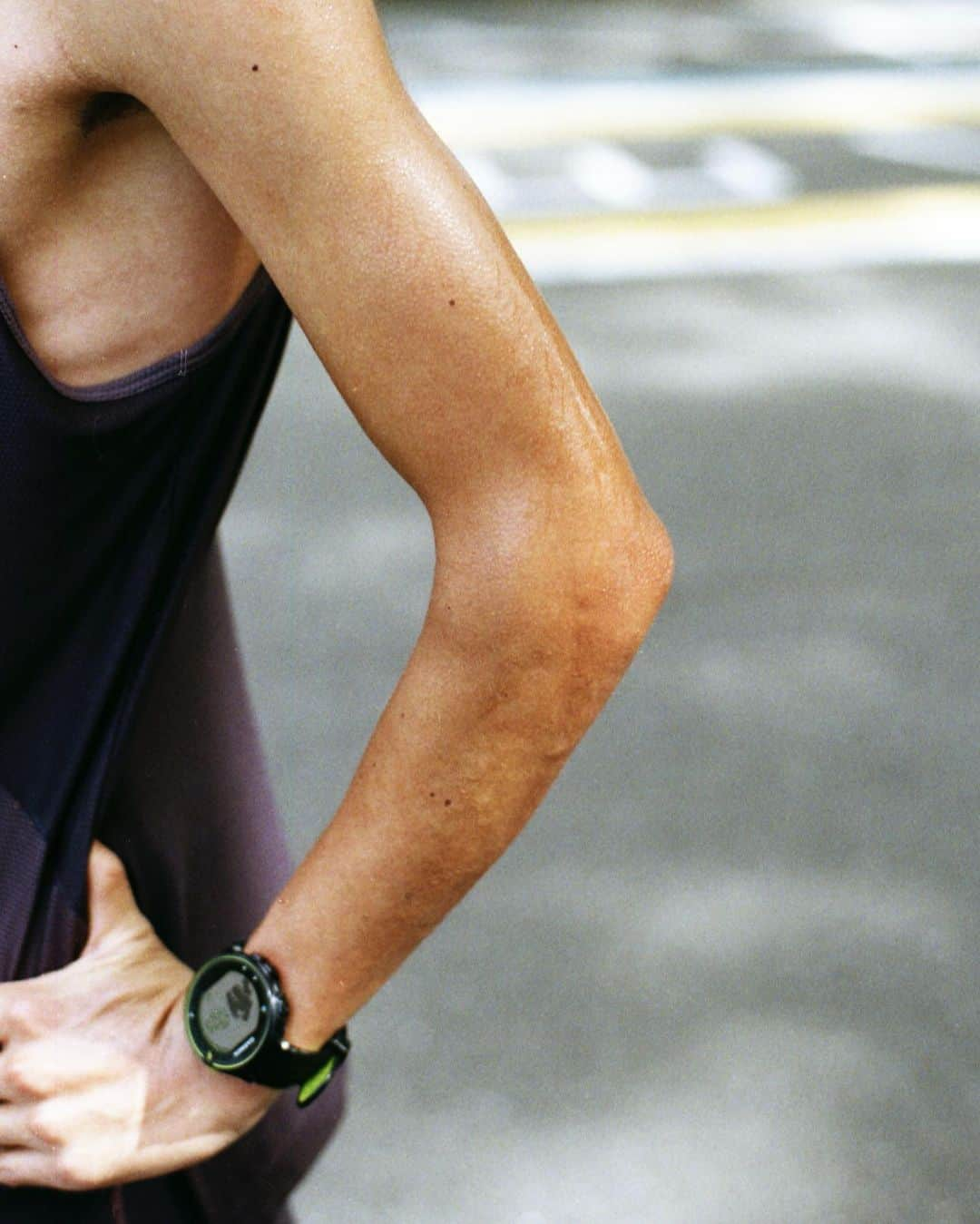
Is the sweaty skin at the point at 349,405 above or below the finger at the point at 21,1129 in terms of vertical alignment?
above

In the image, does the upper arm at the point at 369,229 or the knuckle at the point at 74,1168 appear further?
the knuckle at the point at 74,1168

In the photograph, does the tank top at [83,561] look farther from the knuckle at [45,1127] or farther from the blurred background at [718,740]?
the blurred background at [718,740]

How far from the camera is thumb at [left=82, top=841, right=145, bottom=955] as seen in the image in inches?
36.5

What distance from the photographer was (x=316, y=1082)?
961mm

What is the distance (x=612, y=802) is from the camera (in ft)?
9.96

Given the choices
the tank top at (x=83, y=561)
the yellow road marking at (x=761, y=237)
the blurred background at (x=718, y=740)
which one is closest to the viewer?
the tank top at (x=83, y=561)

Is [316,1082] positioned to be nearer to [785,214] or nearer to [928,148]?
[785,214]

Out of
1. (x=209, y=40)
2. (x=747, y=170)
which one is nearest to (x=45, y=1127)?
(x=209, y=40)

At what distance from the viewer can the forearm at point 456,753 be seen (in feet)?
2.62

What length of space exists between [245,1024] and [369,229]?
1.29 feet

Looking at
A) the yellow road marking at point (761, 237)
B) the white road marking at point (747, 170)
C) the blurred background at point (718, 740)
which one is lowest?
the white road marking at point (747, 170)

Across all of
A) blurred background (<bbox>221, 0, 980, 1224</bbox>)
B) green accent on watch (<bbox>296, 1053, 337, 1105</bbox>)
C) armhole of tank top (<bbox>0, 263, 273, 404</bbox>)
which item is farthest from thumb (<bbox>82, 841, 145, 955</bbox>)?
blurred background (<bbox>221, 0, 980, 1224</bbox>)

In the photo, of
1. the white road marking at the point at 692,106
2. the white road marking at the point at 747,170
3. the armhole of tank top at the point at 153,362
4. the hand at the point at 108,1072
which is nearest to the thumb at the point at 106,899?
the hand at the point at 108,1072

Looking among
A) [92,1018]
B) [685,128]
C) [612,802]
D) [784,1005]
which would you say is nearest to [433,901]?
[92,1018]
